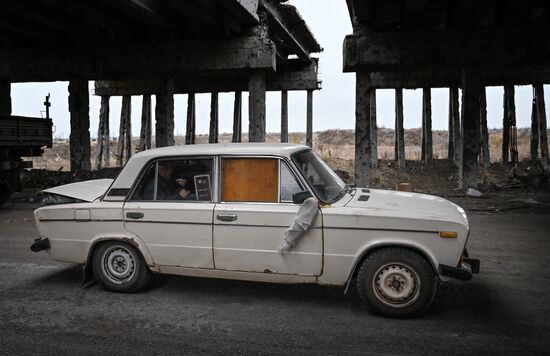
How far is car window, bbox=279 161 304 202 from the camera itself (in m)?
4.24

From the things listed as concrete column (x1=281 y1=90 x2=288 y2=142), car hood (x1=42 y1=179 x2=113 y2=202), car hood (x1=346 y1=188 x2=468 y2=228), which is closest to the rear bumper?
car hood (x1=346 y1=188 x2=468 y2=228)

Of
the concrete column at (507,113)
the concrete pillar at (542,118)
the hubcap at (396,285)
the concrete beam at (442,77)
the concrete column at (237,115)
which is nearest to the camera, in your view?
the hubcap at (396,285)

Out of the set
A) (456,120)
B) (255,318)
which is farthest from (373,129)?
(255,318)

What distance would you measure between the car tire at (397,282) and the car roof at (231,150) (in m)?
1.31

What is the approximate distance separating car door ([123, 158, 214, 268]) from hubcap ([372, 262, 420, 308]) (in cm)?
163

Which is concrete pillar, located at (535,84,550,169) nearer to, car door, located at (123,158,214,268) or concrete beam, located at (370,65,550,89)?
concrete beam, located at (370,65,550,89)

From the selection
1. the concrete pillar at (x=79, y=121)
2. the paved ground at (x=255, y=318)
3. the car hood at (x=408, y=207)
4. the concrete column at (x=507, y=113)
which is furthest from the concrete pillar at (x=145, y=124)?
the car hood at (x=408, y=207)

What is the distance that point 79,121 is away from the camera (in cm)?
1470

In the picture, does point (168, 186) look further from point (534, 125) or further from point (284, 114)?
point (534, 125)

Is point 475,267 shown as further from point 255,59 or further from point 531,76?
point 531,76

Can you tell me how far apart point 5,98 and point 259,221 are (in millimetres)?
14323

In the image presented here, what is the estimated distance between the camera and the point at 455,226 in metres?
3.85

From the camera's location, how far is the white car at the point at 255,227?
13.0 ft

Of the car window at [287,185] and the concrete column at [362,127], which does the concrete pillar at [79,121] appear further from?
the car window at [287,185]
